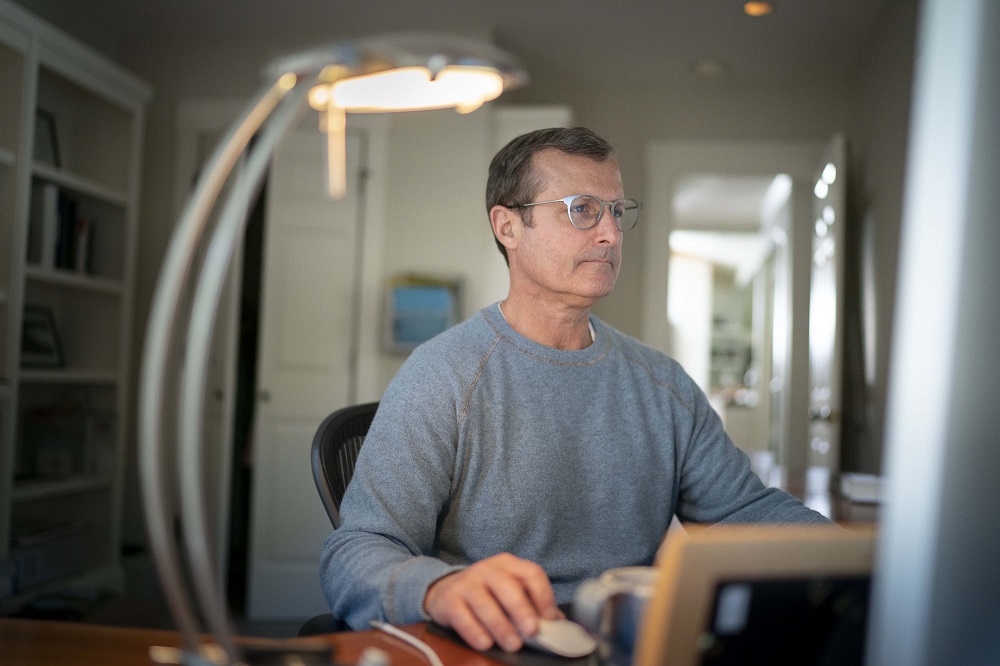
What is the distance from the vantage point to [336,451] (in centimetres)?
152

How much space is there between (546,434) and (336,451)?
15.1 inches

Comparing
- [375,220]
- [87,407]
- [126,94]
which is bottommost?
[87,407]

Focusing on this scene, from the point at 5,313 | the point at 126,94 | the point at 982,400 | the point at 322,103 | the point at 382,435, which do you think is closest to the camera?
the point at 982,400

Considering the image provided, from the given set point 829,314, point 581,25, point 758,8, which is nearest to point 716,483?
point 829,314

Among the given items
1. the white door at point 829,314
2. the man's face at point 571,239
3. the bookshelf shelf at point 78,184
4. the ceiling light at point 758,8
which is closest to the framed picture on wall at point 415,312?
the bookshelf shelf at point 78,184

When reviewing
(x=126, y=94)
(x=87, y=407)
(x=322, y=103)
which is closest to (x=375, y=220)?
(x=126, y=94)

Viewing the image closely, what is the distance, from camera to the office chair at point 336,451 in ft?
4.75

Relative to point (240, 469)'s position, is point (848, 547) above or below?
above

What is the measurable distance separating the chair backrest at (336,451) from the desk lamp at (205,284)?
26.9 inches

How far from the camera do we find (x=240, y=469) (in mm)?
5133

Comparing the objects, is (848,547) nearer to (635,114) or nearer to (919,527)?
(919,527)

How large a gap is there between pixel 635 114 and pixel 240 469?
10.0 ft

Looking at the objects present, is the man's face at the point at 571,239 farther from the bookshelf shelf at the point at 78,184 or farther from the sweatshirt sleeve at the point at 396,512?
the bookshelf shelf at the point at 78,184

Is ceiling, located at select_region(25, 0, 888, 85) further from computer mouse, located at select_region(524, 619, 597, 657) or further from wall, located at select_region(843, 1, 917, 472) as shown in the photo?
computer mouse, located at select_region(524, 619, 597, 657)
